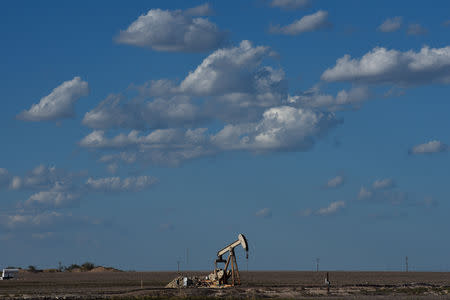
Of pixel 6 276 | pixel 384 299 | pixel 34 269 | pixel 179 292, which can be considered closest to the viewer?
pixel 384 299

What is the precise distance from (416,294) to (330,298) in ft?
35.2

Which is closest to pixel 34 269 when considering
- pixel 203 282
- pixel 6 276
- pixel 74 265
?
pixel 74 265

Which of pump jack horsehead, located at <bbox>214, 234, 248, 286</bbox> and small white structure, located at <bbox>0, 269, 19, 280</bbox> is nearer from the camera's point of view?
pump jack horsehead, located at <bbox>214, 234, 248, 286</bbox>

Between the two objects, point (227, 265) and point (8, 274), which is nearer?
point (227, 265)

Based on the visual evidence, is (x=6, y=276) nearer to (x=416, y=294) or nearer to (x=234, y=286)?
(x=234, y=286)

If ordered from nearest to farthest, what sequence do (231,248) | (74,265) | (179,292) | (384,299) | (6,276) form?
(384,299), (179,292), (231,248), (6,276), (74,265)

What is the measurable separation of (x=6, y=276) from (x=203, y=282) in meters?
52.4

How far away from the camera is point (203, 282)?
242ft

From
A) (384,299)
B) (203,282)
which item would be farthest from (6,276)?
(384,299)

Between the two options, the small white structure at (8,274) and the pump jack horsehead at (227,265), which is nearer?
the pump jack horsehead at (227,265)

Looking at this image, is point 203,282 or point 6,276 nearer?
point 203,282

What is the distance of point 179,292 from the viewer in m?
66.3

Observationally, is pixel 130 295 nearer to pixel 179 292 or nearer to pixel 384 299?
pixel 179 292

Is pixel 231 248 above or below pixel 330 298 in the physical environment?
above
